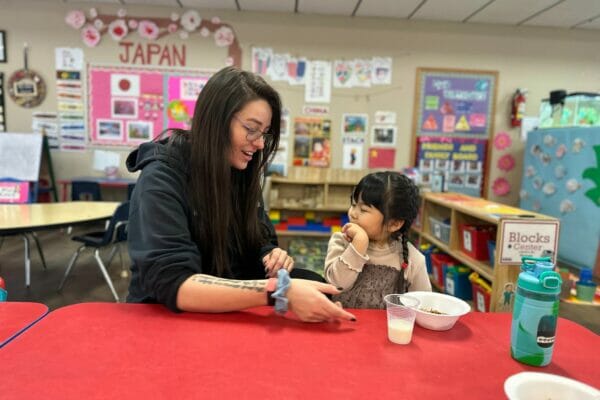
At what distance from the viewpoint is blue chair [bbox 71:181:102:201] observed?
4199mm

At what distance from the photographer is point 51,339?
845 mm

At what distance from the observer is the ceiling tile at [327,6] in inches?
161

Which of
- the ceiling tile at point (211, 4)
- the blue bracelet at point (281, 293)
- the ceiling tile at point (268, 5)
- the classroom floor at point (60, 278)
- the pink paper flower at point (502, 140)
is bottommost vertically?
the classroom floor at point (60, 278)

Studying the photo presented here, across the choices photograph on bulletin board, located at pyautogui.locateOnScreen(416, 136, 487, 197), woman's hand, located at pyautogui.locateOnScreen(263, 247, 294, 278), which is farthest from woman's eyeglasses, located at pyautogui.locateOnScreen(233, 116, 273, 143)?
photograph on bulletin board, located at pyautogui.locateOnScreen(416, 136, 487, 197)

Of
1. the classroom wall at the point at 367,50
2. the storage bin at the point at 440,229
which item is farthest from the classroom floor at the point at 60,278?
the classroom wall at the point at 367,50

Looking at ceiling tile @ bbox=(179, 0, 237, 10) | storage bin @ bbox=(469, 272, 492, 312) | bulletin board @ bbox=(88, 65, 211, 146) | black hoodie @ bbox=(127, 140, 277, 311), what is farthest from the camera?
bulletin board @ bbox=(88, 65, 211, 146)

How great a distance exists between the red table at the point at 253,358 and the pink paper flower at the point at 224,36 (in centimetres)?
401

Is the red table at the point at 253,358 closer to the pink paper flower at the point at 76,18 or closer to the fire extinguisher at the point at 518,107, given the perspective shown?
the fire extinguisher at the point at 518,107

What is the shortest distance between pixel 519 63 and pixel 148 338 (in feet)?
16.8

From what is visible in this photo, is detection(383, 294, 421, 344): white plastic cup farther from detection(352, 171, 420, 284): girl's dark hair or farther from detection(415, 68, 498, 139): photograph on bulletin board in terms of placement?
detection(415, 68, 498, 139): photograph on bulletin board

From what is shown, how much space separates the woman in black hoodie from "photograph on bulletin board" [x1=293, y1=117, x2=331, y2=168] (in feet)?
10.7

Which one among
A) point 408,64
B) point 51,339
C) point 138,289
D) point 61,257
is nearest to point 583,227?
point 408,64

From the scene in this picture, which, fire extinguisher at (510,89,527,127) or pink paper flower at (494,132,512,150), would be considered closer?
fire extinguisher at (510,89,527,127)

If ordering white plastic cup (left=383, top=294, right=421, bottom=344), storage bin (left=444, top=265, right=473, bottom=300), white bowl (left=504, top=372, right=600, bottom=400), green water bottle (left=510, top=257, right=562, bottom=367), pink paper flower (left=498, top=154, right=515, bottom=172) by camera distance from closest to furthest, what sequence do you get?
1. white bowl (left=504, top=372, right=600, bottom=400)
2. green water bottle (left=510, top=257, right=562, bottom=367)
3. white plastic cup (left=383, top=294, right=421, bottom=344)
4. storage bin (left=444, top=265, right=473, bottom=300)
5. pink paper flower (left=498, top=154, right=515, bottom=172)
